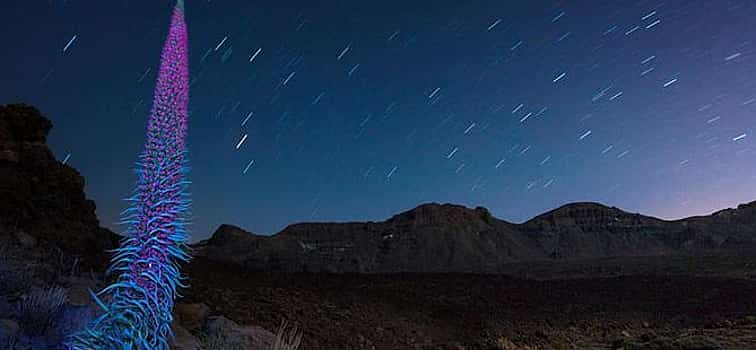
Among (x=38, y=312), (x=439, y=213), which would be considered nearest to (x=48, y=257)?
(x=38, y=312)

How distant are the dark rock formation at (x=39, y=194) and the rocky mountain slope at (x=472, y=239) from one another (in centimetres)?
2955

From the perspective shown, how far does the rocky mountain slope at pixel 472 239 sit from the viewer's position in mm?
47969

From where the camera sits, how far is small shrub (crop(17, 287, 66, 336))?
4.09 meters

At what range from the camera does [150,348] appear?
2119 mm

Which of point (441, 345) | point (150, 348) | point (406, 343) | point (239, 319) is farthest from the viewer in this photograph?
point (441, 345)

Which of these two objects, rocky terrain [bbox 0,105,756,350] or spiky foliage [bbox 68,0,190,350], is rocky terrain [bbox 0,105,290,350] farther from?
spiky foliage [bbox 68,0,190,350]

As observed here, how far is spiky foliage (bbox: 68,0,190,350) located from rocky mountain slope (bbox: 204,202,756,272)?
3871 centimetres

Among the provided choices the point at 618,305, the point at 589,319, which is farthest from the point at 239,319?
the point at 618,305

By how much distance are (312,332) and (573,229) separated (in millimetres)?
61952

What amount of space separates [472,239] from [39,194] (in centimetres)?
4803

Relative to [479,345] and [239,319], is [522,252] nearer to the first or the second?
[479,345]

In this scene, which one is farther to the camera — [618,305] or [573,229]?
[573,229]

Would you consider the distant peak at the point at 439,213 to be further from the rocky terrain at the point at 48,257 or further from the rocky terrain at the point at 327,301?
the rocky terrain at the point at 48,257

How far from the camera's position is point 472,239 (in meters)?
54.8
